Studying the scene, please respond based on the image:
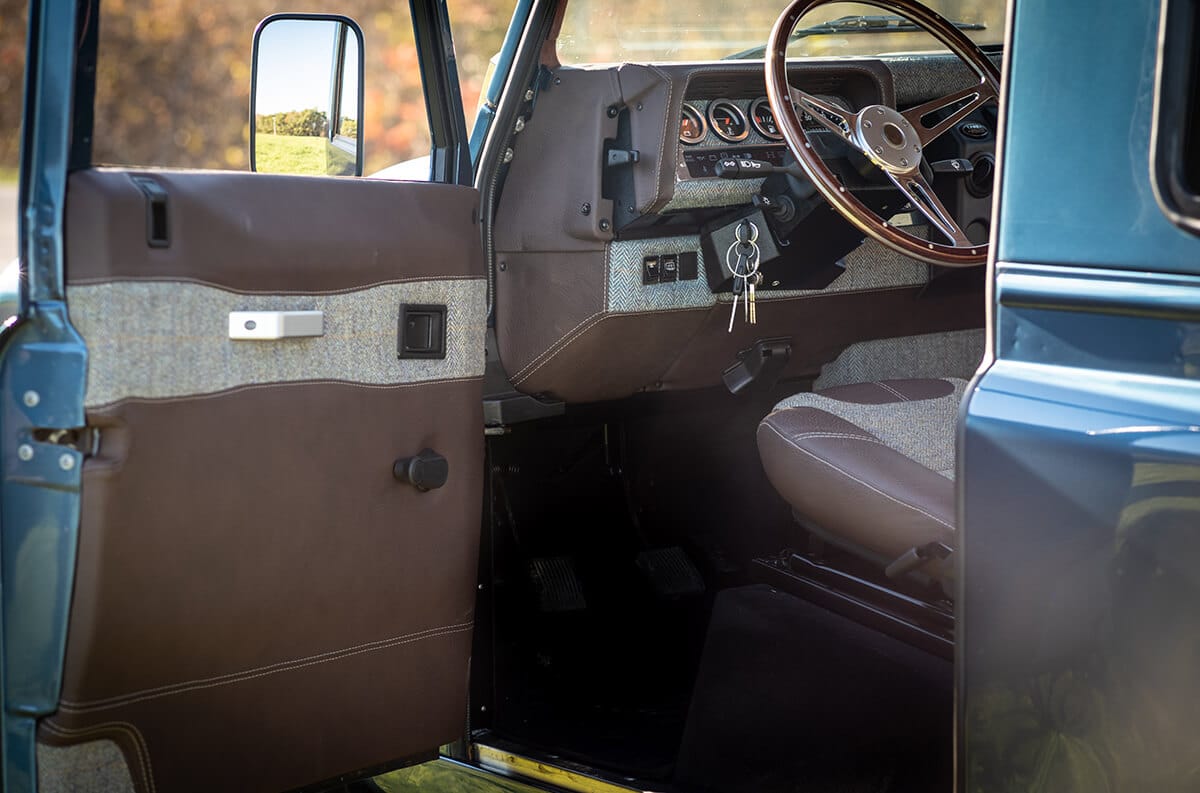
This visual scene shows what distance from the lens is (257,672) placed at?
1777 mm

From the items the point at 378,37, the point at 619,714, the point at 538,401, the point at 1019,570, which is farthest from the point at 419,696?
the point at 378,37

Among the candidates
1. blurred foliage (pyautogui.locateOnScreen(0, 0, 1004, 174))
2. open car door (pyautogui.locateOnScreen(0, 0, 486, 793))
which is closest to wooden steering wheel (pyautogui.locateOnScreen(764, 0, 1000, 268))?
open car door (pyautogui.locateOnScreen(0, 0, 486, 793))

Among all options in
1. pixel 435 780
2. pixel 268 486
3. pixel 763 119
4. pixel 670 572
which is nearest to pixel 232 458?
pixel 268 486

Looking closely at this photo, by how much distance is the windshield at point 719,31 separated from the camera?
2.50 m

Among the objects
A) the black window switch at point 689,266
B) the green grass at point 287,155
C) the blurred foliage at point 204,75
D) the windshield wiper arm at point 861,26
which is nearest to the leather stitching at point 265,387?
the green grass at point 287,155

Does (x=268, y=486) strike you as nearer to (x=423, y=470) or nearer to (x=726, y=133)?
(x=423, y=470)

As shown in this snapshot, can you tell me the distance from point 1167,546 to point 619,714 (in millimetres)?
1484

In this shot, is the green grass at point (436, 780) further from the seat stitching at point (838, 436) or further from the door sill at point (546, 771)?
the seat stitching at point (838, 436)

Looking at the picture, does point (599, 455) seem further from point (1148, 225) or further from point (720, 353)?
point (1148, 225)

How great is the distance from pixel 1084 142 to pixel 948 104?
4.74 feet

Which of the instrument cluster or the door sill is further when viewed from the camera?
the instrument cluster

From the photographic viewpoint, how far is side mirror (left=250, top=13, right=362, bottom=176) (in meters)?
1.87

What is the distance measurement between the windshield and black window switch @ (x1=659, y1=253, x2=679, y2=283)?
380 millimetres

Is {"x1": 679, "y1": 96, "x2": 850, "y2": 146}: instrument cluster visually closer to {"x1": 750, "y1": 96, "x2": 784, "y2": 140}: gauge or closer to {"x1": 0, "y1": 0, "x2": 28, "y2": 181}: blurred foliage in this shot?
{"x1": 750, "y1": 96, "x2": 784, "y2": 140}: gauge
